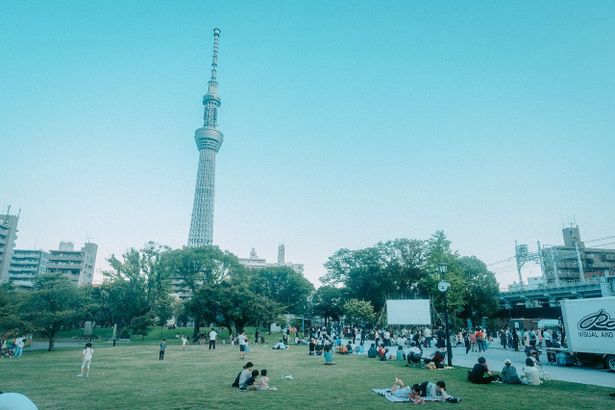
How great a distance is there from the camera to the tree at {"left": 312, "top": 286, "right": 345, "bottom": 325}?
264 ft

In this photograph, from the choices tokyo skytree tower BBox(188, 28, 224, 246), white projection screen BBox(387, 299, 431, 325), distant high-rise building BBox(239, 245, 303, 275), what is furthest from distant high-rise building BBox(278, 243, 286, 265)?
white projection screen BBox(387, 299, 431, 325)

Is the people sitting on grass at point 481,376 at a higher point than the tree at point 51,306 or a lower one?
lower

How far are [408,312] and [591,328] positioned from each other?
2063 cm

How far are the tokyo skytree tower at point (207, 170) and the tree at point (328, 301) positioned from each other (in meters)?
43.0

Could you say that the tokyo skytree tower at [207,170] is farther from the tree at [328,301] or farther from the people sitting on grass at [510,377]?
the people sitting on grass at [510,377]

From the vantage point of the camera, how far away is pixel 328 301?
84500 millimetres

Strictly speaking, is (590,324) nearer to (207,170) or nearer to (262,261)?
(207,170)

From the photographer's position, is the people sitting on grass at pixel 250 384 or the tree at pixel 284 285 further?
the tree at pixel 284 285

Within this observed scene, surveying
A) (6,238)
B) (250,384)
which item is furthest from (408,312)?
(6,238)

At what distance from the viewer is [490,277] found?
69.6 meters

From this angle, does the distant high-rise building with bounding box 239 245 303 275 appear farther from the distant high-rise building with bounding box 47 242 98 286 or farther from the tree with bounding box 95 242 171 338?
the tree with bounding box 95 242 171 338

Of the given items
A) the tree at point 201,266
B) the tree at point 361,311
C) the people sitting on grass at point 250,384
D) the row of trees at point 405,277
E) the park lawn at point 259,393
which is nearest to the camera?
the park lawn at point 259,393

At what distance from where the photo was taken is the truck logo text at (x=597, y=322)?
1716cm

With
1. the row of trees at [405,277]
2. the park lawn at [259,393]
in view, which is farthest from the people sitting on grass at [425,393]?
the row of trees at [405,277]
